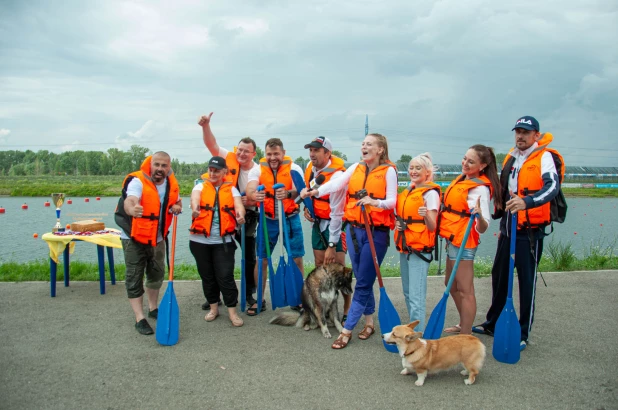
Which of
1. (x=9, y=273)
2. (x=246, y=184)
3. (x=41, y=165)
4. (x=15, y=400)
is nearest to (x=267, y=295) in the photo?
(x=246, y=184)

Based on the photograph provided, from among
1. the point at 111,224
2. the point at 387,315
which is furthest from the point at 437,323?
the point at 111,224

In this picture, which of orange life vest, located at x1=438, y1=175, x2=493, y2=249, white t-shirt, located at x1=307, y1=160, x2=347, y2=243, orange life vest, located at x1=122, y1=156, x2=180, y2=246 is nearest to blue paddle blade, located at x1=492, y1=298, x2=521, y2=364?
orange life vest, located at x1=438, y1=175, x2=493, y2=249

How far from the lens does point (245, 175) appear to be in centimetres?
536

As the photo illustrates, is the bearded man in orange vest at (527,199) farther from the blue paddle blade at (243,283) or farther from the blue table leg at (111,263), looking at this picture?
the blue table leg at (111,263)

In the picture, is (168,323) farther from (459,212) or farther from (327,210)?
(459,212)

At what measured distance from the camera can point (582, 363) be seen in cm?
383

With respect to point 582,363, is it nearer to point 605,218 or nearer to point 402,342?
point 402,342

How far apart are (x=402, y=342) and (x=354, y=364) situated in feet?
1.98

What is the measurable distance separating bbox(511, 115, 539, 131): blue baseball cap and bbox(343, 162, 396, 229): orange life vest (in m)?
1.28

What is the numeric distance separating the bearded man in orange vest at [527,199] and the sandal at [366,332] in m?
1.47

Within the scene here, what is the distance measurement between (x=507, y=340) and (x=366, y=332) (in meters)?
1.39

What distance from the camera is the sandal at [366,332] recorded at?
446 cm

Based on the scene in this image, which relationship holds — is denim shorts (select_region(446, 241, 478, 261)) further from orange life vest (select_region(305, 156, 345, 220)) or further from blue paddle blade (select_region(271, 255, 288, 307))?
blue paddle blade (select_region(271, 255, 288, 307))

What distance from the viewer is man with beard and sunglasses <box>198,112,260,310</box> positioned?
17.1ft
